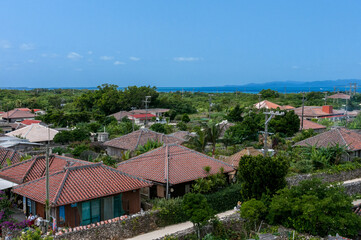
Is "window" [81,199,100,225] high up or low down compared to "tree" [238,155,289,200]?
down

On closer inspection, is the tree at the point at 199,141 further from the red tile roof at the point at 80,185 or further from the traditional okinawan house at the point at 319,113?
the traditional okinawan house at the point at 319,113

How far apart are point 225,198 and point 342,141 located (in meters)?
15.0

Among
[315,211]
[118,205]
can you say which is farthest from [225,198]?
[315,211]

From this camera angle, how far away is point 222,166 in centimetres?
2420

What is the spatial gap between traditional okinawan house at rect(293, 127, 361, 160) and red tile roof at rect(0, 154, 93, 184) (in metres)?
20.3

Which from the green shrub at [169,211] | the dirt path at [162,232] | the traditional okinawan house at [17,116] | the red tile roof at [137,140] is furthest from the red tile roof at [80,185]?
the traditional okinawan house at [17,116]

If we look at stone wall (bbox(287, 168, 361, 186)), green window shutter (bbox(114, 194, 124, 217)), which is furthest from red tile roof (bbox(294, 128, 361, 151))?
green window shutter (bbox(114, 194, 124, 217))

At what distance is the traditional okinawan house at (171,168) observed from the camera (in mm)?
21750

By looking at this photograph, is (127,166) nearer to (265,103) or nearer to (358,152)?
(358,152)

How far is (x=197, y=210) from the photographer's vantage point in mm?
16141

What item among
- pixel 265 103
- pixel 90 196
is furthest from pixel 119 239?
pixel 265 103

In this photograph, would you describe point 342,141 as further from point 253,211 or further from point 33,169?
point 33,169

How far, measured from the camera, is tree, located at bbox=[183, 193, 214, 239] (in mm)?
15945

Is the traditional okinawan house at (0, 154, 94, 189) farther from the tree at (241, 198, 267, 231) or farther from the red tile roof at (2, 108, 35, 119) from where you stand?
the red tile roof at (2, 108, 35, 119)
